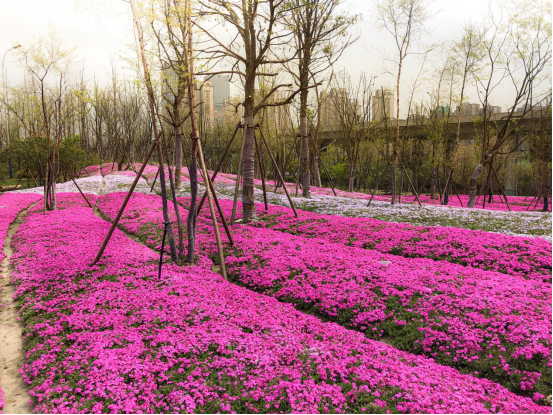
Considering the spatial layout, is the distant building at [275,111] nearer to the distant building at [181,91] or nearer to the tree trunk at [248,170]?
the distant building at [181,91]

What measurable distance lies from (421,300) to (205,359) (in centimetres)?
425

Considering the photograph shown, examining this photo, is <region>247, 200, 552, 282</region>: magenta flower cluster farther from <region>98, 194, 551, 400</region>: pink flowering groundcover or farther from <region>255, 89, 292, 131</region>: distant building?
<region>255, 89, 292, 131</region>: distant building

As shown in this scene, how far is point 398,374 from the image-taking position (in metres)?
4.47

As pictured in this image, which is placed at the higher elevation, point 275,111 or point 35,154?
point 275,111

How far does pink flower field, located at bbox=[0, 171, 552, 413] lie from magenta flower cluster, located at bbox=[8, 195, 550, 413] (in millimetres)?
22


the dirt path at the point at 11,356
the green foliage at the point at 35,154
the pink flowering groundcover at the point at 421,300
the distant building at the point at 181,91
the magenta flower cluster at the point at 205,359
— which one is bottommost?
the dirt path at the point at 11,356

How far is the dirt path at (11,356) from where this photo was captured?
4156 millimetres

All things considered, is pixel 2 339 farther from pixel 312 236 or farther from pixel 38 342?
pixel 312 236

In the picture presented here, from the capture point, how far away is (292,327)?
5.84m

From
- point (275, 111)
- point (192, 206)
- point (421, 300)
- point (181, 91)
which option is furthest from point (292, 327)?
point (275, 111)

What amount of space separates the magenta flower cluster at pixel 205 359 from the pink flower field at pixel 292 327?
0.9 inches

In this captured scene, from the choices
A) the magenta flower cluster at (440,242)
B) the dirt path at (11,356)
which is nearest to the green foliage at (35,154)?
the dirt path at (11,356)

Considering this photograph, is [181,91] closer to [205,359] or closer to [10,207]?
[10,207]

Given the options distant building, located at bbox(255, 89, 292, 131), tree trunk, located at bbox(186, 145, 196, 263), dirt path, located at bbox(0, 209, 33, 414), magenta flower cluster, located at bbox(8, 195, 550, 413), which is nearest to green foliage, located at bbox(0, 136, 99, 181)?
distant building, located at bbox(255, 89, 292, 131)
